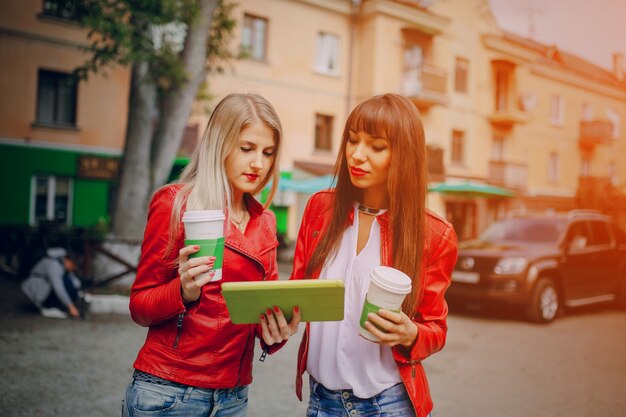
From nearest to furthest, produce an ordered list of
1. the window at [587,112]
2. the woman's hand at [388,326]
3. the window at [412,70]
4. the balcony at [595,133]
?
the woman's hand at [388,326]
the window at [412,70]
the balcony at [595,133]
the window at [587,112]

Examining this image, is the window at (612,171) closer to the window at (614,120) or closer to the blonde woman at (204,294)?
the window at (614,120)

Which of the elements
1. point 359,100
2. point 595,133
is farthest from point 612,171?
point 359,100

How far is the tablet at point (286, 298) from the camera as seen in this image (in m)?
1.43

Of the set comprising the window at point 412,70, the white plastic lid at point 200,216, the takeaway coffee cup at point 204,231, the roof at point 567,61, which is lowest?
the takeaway coffee cup at point 204,231

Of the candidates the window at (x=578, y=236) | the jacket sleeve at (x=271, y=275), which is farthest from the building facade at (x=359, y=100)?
the jacket sleeve at (x=271, y=275)

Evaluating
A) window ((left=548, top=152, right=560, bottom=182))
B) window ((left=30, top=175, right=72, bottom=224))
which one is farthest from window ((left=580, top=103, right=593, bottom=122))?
window ((left=30, top=175, right=72, bottom=224))

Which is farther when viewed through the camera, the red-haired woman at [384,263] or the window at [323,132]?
the window at [323,132]

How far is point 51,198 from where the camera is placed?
52.7 ft

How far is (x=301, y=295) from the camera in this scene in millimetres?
1478

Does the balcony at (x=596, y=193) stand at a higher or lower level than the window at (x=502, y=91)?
lower

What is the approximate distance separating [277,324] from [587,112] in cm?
3319

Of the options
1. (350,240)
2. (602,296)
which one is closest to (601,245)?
(602,296)

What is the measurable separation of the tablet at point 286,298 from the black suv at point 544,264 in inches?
294

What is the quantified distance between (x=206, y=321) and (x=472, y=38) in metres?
25.7
